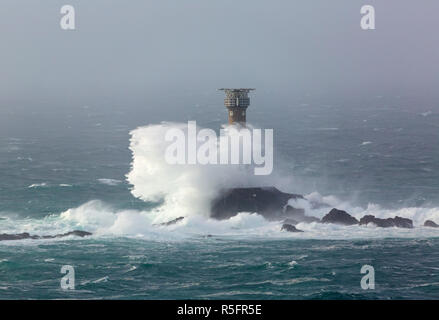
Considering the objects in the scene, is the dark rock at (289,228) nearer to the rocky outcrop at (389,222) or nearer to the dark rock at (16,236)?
the rocky outcrop at (389,222)

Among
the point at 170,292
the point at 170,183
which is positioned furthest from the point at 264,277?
the point at 170,183

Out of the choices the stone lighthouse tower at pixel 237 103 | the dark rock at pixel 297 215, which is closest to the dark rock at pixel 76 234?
the dark rock at pixel 297 215

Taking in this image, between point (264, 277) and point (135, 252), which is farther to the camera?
point (135, 252)

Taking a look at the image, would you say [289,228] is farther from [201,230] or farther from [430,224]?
Result: [430,224]

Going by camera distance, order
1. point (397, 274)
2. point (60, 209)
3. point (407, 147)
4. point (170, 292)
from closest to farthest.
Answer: point (170, 292)
point (397, 274)
point (60, 209)
point (407, 147)

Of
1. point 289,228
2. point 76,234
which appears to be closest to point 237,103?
point 289,228

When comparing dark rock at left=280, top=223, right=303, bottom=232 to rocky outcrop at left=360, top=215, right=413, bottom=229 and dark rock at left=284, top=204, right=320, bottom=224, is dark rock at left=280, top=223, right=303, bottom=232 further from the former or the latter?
rocky outcrop at left=360, top=215, right=413, bottom=229

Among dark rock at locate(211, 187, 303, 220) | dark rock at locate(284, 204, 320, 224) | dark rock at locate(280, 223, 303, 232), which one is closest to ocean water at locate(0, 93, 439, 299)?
dark rock at locate(280, 223, 303, 232)
